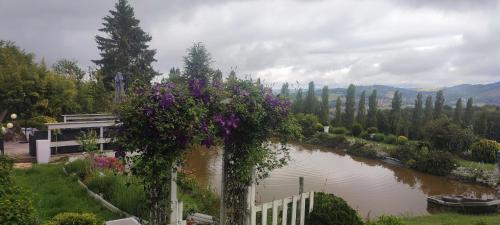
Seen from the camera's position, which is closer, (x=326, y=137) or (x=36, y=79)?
(x=36, y=79)

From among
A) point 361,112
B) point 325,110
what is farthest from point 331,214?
point 325,110

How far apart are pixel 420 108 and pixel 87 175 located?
73.2ft

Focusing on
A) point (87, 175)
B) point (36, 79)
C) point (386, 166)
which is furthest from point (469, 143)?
point (36, 79)

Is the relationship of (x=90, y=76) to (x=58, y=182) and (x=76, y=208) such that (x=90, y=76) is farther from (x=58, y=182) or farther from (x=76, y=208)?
(x=76, y=208)

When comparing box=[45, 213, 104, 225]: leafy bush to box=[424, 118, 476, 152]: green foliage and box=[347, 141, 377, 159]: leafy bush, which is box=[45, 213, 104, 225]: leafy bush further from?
box=[424, 118, 476, 152]: green foliage

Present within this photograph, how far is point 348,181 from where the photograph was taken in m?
12.3

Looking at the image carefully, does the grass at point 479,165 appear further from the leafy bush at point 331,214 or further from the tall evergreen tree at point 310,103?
the tall evergreen tree at point 310,103

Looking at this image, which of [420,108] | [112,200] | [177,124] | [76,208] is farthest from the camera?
[420,108]

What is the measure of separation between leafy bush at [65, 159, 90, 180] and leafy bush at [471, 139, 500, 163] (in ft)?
52.1

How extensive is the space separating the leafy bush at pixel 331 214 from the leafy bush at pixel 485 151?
1420 cm

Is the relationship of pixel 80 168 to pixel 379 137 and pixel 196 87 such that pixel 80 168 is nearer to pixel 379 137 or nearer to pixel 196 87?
pixel 196 87

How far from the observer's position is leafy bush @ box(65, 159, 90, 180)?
7758 mm

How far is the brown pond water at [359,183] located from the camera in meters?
9.73

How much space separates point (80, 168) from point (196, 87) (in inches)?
232
